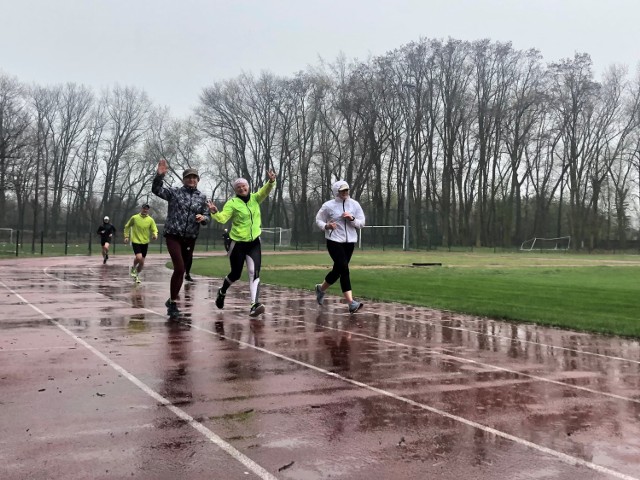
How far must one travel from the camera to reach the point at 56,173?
64812 millimetres

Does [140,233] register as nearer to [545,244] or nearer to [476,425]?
[476,425]

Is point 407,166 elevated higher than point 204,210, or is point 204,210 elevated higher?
point 407,166

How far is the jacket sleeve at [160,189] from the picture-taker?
8250 mm

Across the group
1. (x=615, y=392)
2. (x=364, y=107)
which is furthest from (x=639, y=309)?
(x=364, y=107)

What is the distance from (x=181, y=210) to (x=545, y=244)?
64.3 metres

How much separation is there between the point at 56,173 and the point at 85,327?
6280 cm

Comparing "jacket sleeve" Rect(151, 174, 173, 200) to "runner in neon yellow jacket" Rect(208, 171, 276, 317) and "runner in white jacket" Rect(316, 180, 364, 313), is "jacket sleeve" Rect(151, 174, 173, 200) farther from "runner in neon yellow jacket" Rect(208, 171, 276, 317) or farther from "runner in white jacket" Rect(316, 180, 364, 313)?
"runner in white jacket" Rect(316, 180, 364, 313)

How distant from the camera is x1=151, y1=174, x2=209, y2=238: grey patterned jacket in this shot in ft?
27.7

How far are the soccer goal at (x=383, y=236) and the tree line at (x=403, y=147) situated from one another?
2.28m

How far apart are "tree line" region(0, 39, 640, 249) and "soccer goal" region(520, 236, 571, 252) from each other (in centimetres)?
123

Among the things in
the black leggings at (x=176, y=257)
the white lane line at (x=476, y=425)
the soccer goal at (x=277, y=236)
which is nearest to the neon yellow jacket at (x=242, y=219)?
the black leggings at (x=176, y=257)

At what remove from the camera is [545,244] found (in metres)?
67.1

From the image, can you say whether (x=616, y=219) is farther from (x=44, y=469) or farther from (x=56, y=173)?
(x=44, y=469)

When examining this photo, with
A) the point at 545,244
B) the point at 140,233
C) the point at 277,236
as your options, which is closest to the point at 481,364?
the point at 140,233
